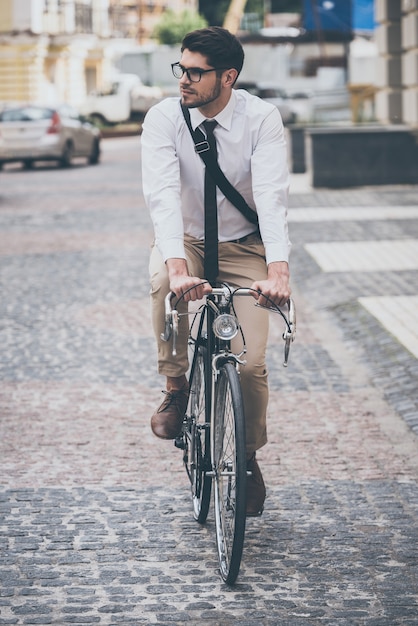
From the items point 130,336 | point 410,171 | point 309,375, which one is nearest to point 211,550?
point 309,375

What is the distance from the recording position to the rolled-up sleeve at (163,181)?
461cm

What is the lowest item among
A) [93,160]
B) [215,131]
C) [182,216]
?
[93,160]

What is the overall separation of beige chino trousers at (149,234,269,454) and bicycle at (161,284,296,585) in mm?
54

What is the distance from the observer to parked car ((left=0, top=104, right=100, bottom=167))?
28.7 metres

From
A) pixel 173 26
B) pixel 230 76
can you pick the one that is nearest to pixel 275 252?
pixel 230 76

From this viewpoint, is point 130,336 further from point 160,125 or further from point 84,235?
point 84,235

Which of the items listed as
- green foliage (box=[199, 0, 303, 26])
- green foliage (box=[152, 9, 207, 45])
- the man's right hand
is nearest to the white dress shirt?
the man's right hand

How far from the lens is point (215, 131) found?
4762 millimetres

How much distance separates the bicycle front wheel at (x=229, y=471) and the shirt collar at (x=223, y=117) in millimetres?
900

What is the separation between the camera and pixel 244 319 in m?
4.73

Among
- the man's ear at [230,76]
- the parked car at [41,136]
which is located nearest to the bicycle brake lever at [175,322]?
the man's ear at [230,76]

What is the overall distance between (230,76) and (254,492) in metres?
1.59

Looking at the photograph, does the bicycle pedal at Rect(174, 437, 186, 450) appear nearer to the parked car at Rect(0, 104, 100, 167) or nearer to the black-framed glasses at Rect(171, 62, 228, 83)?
the black-framed glasses at Rect(171, 62, 228, 83)

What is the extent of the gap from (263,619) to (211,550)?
73 cm
